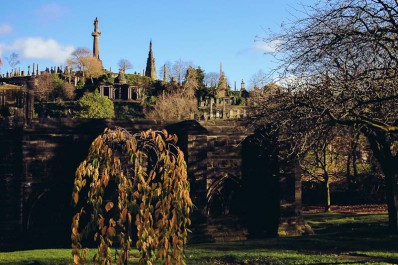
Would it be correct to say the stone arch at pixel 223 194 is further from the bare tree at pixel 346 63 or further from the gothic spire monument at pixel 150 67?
the gothic spire monument at pixel 150 67

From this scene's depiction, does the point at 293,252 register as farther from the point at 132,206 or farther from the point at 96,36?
the point at 96,36

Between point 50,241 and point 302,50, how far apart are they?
44.2 ft

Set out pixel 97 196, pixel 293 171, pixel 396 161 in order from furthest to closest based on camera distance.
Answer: pixel 293 171, pixel 396 161, pixel 97 196

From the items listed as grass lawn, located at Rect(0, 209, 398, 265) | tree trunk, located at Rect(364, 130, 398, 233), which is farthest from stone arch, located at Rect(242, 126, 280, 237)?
tree trunk, located at Rect(364, 130, 398, 233)

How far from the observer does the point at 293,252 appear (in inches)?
647

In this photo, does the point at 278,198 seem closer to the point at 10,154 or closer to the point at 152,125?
the point at 152,125

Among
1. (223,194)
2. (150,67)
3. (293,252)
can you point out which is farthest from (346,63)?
(150,67)

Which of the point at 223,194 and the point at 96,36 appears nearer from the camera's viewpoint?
the point at 223,194

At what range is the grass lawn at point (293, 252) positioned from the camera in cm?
1493

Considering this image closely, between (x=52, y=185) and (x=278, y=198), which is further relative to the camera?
(x=278, y=198)

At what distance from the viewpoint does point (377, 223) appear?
87.0 feet

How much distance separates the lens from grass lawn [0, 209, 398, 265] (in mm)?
14930

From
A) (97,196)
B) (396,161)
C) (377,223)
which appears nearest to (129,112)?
(377,223)

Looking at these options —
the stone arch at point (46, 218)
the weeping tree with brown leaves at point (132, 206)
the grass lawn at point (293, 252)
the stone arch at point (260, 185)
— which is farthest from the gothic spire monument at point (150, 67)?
the weeping tree with brown leaves at point (132, 206)
